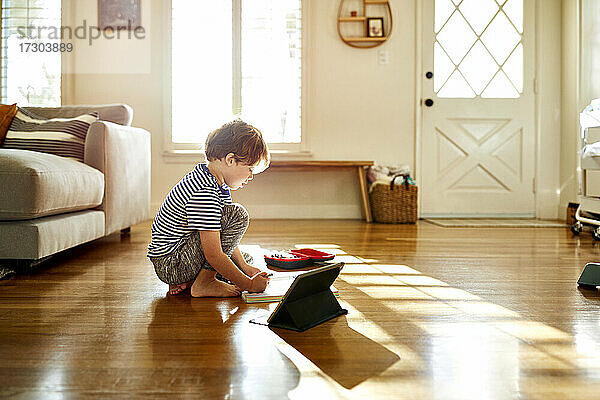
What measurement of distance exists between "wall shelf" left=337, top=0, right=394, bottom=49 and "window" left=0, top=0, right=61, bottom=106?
223 cm

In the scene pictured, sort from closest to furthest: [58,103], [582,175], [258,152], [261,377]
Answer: [261,377] < [258,152] < [582,175] < [58,103]

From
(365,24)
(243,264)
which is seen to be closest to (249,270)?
(243,264)

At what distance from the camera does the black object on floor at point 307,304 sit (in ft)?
4.89

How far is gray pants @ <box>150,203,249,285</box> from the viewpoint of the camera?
1899 millimetres

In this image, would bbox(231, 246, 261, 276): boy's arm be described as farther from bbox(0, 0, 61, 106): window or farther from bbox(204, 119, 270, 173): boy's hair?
bbox(0, 0, 61, 106): window

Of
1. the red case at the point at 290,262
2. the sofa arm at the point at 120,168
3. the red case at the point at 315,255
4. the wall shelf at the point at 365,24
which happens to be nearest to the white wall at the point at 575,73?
the wall shelf at the point at 365,24

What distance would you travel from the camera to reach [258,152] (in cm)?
180

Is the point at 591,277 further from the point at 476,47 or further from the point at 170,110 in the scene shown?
the point at 170,110

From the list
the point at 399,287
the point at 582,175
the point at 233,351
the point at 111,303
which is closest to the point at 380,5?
the point at 582,175

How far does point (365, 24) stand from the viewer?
4961 millimetres

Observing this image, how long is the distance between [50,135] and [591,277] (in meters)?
2.50

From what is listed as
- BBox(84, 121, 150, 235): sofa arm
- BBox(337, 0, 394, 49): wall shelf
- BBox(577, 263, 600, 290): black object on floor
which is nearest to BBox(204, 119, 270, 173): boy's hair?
BBox(577, 263, 600, 290): black object on floor

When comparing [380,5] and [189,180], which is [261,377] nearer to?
[189,180]

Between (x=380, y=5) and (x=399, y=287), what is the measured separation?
3.48m
